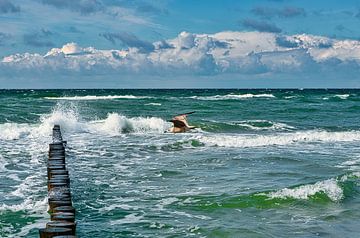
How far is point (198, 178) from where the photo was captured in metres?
14.9

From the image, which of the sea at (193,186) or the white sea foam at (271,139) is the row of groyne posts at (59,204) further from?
the white sea foam at (271,139)

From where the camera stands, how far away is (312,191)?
41.9 ft

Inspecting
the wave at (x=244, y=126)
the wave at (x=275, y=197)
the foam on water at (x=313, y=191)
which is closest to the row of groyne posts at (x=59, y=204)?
the wave at (x=275, y=197)

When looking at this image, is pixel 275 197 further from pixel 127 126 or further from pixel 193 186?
pixel 127 126

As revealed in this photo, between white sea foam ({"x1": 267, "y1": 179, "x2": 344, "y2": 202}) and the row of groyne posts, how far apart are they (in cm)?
442

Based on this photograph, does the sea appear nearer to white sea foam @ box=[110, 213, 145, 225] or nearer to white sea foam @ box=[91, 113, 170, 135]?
white sea foam @ box=[110, 213, 145, 225]

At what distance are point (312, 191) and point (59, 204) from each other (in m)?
5.64

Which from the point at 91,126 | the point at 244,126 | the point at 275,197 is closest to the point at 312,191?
the point at 275,197

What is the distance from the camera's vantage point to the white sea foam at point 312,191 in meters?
12.5

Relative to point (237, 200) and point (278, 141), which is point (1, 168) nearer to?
point (237, 200)

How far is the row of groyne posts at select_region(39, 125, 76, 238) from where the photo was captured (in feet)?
26.6

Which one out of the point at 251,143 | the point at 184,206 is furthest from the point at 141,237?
the point at 251,143

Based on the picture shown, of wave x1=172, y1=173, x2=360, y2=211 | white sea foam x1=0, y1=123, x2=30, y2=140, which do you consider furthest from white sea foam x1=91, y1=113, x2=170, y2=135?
wave x1=172, y1=173, x2=360, y2=211

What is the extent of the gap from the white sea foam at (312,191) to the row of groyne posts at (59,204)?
442cm
